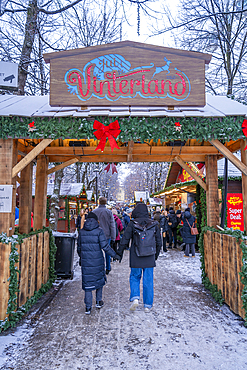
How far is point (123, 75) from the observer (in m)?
4.39

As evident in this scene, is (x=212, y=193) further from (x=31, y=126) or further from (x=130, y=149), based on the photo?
(x=31, y=126)

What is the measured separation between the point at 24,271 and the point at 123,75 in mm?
3742

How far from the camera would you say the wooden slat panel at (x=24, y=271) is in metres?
4.17

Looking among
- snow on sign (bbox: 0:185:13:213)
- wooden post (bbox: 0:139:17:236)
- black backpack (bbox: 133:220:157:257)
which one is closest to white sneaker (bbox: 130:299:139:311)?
black backpack (bbox: 133:220:157:257)

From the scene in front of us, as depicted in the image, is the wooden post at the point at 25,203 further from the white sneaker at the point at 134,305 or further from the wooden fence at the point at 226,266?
the wooden fence at the point at 226,266

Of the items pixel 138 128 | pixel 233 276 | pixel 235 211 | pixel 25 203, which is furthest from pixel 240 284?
pixel 235 211

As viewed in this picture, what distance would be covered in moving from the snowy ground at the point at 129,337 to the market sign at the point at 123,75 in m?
3.55

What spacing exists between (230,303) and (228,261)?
702 mm

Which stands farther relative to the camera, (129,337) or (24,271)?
(24,271)

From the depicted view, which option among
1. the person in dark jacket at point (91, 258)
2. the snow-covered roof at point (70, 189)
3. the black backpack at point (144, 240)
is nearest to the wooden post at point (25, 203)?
the person in dark jacket at point (91, 258)

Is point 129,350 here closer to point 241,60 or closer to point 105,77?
point 105,77

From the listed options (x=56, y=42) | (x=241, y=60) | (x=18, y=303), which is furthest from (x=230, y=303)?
(x=241, y=60)

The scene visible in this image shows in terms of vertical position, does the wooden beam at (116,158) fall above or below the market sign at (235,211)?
above

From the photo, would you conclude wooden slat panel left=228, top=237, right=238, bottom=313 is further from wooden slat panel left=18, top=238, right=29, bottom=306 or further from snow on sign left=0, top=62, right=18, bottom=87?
snow on sign left=0, top=62, right=18, bottom=87
